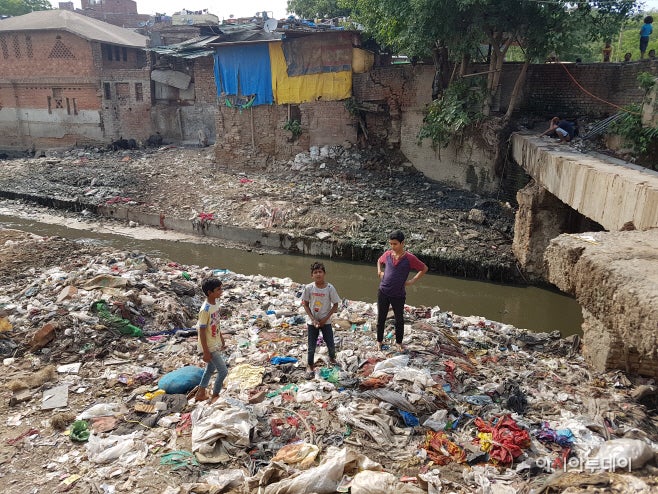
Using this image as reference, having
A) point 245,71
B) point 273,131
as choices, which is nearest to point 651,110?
point 273,131

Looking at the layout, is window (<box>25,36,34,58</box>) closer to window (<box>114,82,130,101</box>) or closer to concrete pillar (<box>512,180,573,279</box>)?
window (<box>114,82,130,101</box>)

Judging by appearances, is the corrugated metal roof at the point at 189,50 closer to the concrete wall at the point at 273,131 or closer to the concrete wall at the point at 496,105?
the concrete wall at the point at 273,131

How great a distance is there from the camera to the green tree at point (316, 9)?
72.9 feet

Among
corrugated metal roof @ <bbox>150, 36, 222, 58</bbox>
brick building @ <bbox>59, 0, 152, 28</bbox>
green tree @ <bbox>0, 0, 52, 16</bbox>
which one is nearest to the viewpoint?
corrugated metal roof @ <bbox>150, 36, 222, 58</bbox>

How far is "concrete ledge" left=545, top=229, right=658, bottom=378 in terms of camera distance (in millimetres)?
2986

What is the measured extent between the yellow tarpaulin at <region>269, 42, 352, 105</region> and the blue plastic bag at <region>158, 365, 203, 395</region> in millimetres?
11958

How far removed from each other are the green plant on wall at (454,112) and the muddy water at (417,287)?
4373 millimetres

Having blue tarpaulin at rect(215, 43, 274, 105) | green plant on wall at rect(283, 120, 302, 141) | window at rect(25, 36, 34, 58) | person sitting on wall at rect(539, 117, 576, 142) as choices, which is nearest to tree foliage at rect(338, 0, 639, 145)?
person sitting on wall at rect(539, 117, 576, 142)

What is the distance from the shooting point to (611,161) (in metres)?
7.60

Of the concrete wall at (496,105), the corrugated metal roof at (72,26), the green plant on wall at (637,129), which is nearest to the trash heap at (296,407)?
the green plant on wall at (637,129)

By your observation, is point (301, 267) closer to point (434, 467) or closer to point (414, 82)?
point (414, 82)

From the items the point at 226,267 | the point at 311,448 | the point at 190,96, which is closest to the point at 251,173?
the point at 226,267

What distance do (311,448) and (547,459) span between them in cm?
175

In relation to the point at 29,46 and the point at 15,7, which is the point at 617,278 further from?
the point at 15,7
